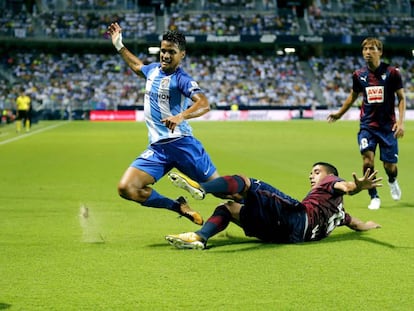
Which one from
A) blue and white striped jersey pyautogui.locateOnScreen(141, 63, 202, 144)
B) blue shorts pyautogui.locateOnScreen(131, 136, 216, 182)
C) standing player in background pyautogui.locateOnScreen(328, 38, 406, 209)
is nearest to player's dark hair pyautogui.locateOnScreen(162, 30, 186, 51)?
blue and white striped jersey pyautogui.locateOnScreen(141, 63, 202, 144)

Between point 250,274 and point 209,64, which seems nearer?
point 250,274

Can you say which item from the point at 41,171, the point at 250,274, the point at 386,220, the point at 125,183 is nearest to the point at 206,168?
the point at 125,183

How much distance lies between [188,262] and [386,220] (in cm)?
403

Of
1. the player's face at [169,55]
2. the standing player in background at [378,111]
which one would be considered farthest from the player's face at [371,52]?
the player's face at [169,55]

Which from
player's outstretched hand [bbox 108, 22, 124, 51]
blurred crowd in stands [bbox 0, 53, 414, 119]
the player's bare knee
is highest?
player's outstretched hand [bbox 108, 22, 124, 51]

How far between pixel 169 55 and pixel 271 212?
206cm

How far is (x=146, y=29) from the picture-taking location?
6575cm

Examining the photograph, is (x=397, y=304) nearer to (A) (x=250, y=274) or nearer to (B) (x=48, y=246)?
(A) (x=250, y=274)

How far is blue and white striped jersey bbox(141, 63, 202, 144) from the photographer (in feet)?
26.3

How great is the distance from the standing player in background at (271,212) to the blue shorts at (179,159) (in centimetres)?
68

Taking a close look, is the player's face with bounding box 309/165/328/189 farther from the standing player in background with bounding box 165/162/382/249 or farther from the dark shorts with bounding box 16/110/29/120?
the dark shorts with bounding box 16/110/29/120

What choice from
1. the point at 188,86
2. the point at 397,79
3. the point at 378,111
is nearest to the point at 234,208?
the point at 188,86

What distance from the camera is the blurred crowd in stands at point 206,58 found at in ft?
199

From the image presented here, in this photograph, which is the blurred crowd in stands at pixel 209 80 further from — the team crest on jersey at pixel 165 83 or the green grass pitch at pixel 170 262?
the team crest on jersey at pixel 165 83
